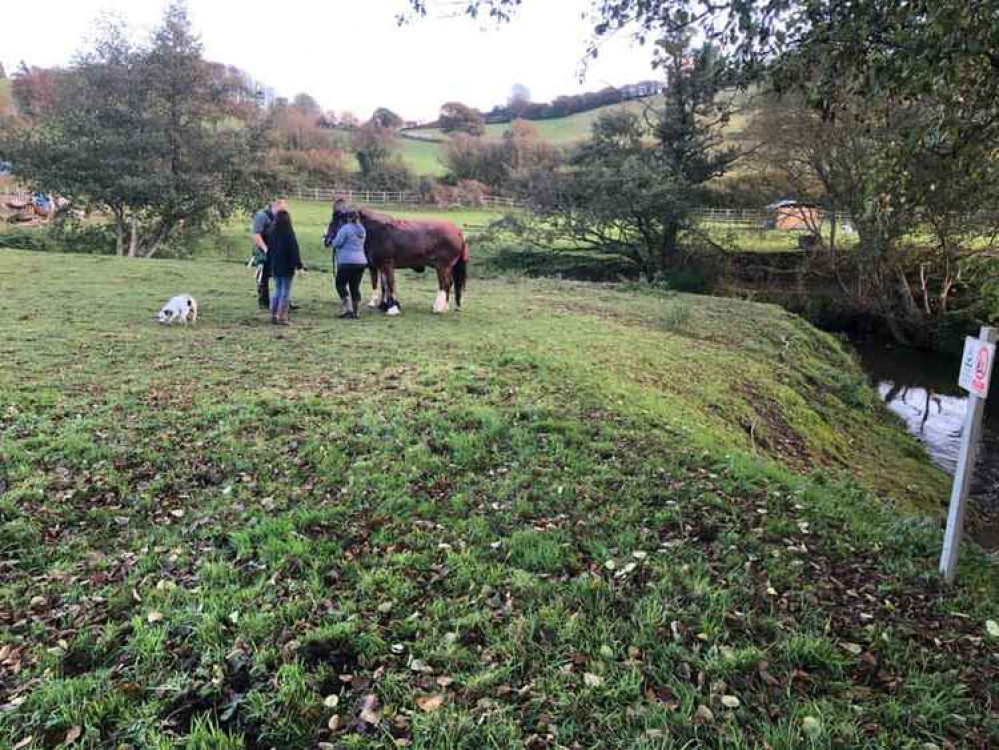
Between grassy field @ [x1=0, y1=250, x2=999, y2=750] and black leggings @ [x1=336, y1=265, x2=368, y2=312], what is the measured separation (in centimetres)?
307

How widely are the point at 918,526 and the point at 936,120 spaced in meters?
3.67

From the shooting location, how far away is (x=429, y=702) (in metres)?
3.05

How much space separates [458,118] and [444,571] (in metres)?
85.7

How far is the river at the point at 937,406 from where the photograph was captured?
9.95 meters

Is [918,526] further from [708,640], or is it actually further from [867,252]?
[867,252]

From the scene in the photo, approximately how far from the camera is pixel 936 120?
19.0 feet

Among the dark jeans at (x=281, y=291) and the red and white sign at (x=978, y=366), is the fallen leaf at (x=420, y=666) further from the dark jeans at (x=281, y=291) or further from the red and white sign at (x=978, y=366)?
the dark jeans at (x=281, y=291)

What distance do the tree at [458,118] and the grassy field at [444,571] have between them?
7269cm

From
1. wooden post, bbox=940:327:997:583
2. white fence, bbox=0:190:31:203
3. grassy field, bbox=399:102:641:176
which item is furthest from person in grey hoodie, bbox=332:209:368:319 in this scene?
grassy field, bbox=399:102:641:176

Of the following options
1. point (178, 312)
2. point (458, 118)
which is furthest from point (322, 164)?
point (178, 312)

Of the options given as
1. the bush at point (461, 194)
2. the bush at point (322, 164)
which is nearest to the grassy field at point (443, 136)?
the bush at point (461, 194)

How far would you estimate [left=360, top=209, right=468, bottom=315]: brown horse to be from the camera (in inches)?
461

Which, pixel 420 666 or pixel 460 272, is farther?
pixel 460 272

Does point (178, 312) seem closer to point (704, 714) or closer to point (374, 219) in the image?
point (374, 219)
